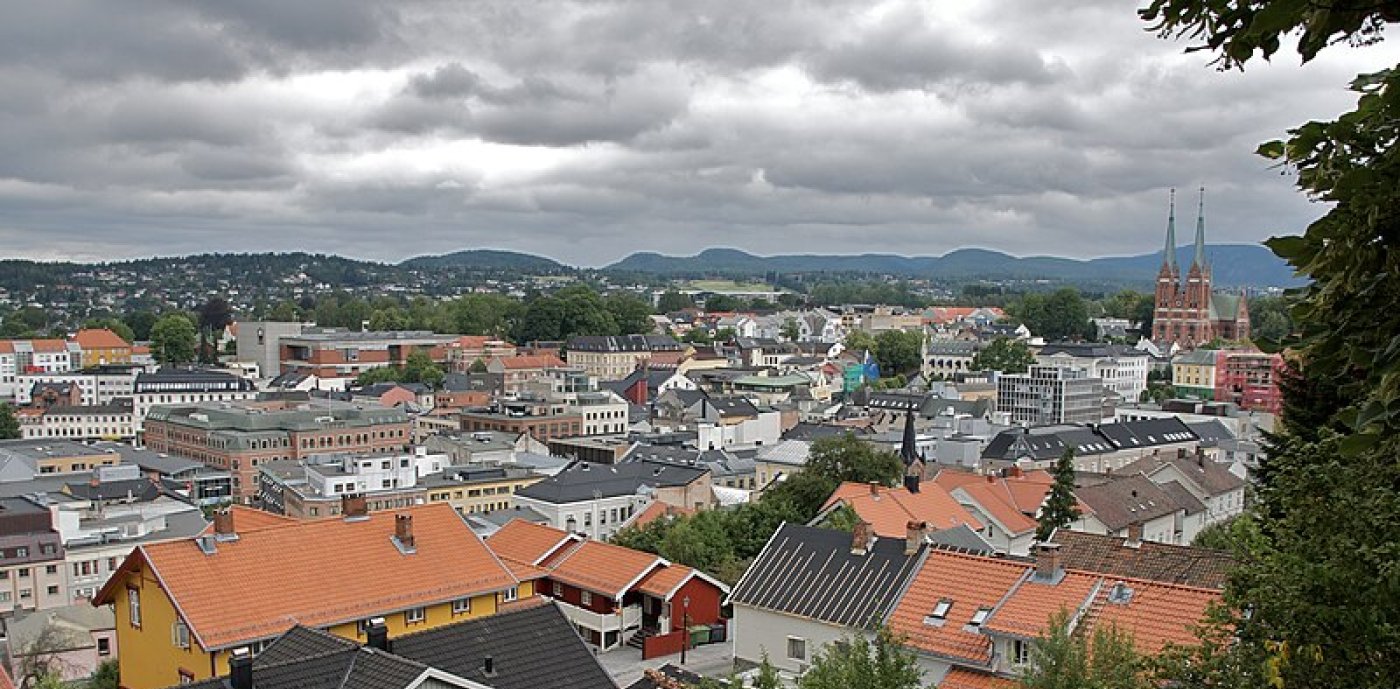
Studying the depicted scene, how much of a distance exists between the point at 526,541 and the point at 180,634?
1542cm

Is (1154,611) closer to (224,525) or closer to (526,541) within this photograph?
(224,525)

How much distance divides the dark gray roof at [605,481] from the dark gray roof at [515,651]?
106 ft

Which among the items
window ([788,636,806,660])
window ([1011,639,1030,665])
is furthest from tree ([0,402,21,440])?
window ([1011,639,1030,665])

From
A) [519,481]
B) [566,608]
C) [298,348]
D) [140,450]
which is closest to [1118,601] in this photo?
[566,608]

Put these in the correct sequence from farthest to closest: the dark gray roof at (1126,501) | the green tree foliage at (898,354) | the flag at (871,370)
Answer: the green tree foliage at (898,354)
the flag at (871,370)
the dark gray roof at (1126,501)

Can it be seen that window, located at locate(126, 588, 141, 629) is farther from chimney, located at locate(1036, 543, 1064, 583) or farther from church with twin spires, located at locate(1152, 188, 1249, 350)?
church with twin spires, located at locate(1152, 188, 1249, 350)

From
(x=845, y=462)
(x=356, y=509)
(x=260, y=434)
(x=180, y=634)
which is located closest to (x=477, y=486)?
(x=845, y=462)

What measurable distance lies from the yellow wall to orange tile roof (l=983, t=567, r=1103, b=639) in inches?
444

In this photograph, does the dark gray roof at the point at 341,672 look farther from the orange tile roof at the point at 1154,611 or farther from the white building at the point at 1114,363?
the white building at the point at 1114,363

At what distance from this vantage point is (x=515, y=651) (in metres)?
20.0

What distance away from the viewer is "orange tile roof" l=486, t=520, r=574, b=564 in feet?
124

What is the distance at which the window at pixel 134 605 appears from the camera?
25641mm

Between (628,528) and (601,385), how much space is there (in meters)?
66.3

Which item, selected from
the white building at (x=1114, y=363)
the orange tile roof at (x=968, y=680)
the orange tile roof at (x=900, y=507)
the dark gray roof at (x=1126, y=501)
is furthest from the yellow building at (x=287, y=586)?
the white building at (x=1114, y=363)
